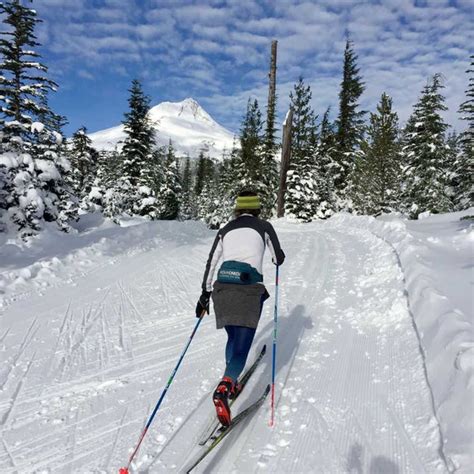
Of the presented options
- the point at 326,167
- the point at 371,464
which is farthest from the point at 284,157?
the point at 371,464

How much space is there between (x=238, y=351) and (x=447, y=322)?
8.84 feet

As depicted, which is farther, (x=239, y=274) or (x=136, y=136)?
(x=136, y=136)

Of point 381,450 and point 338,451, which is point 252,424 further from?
point 381,450

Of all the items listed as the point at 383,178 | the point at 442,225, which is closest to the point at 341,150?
the point at 383,178

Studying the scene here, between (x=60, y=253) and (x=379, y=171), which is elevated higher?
(x=379, y=171)

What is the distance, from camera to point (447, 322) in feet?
14.5

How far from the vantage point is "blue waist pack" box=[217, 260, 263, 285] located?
3.69 metres

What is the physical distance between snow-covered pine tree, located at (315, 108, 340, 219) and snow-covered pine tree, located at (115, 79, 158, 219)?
12760 millimetres

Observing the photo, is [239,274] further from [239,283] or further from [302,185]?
[302,185]

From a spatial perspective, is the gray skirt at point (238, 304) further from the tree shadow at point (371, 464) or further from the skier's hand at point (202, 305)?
the tree shadow at point (371, 464)

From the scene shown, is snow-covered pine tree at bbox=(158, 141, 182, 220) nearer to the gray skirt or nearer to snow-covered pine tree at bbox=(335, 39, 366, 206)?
snow-covered pine tree at bbox=(335, 39, 366, 206)

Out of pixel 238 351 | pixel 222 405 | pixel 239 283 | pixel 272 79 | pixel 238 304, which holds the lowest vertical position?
pixel 222 405

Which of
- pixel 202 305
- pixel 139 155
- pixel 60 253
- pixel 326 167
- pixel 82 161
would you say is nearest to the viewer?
pixel 202 305

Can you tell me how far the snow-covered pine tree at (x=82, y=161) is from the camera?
29006 mm
